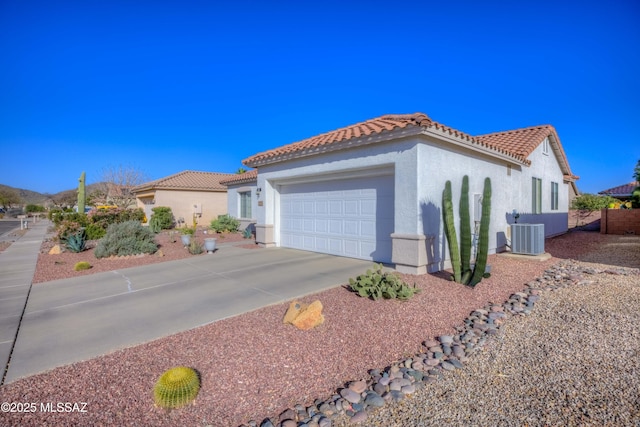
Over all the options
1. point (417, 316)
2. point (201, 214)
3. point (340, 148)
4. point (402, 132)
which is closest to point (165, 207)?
point (201, 214)

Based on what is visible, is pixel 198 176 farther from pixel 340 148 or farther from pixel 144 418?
pixel 144 418

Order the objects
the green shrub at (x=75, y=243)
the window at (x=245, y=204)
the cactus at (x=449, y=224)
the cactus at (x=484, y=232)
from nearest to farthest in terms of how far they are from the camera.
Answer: the cactus at (x=484, y=232), the cactus at (x=449, y=224), the green shrub at (x=75, y=243), the window at (x=245, y=204)

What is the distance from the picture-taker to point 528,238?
31.8 ft

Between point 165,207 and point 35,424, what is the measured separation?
21.1m

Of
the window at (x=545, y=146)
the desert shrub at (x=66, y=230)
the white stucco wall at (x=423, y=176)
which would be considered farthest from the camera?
the window at (x=545, y=146)

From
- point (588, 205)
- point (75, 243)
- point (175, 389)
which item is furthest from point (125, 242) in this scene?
point (588, 205)

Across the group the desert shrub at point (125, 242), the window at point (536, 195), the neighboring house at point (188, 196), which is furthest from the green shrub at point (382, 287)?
the neighboring house at point (188, 196)

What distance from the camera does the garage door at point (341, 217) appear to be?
888 cm

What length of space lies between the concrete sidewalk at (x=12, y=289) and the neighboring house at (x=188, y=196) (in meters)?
9.97

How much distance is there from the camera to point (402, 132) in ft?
24.7

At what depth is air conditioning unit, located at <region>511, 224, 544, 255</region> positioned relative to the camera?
9570mm

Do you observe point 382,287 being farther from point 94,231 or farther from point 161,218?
point 161,218

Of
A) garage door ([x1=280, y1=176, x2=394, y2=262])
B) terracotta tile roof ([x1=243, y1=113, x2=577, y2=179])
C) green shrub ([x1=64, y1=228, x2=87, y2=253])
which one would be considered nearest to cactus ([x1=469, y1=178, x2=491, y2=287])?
terracotta tile roof ([x1=243, y1=113, x2=577, y2=179])

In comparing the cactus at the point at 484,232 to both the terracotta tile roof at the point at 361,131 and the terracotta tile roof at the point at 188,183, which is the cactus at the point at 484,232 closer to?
the terracotta tile roof at the point at 361,131
